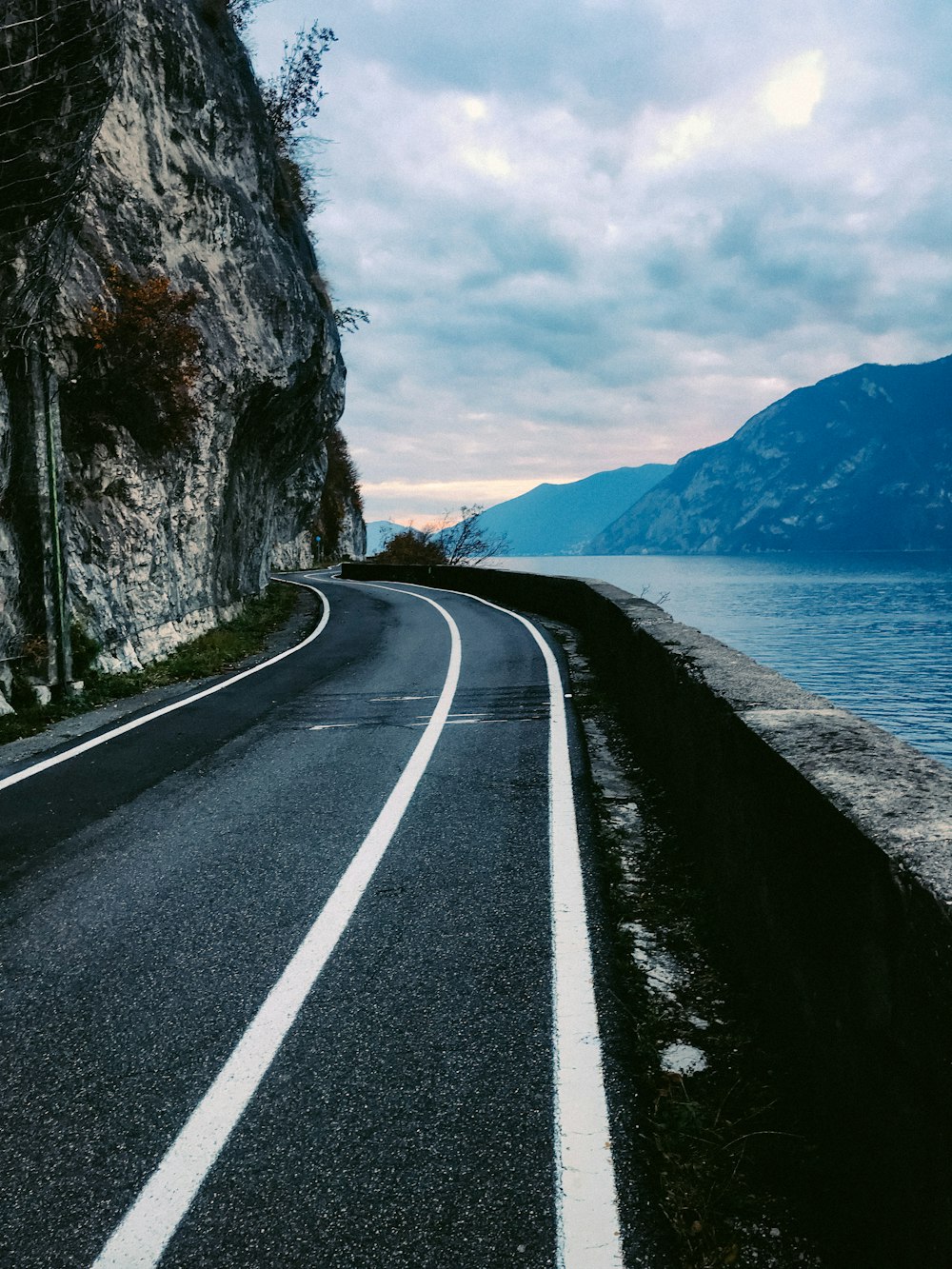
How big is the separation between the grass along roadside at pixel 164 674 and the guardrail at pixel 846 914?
295 inches

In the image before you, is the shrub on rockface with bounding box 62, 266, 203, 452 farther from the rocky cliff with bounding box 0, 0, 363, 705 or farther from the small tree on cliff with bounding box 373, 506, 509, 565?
the small tree on cliff with bounding box 373, 506, 509, 565

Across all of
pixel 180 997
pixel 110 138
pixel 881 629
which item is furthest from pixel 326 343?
pixel 881 629

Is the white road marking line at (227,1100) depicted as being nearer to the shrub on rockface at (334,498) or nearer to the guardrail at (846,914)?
the guardrail at (846,914)

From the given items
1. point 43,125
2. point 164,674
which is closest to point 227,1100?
point 43,125

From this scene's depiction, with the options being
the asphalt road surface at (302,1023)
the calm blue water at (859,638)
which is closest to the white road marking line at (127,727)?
the asphalt road surface at (302,1023)

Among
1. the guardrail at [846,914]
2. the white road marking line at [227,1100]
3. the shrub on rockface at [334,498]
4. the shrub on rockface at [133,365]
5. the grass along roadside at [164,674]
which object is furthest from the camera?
the shrub on rockface at [334,498]

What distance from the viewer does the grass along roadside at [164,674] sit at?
9050mm

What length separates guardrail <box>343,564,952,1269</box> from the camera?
1.73 meters

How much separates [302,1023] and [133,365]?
39.0ft

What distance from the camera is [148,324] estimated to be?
12.3m

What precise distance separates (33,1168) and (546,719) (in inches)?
255

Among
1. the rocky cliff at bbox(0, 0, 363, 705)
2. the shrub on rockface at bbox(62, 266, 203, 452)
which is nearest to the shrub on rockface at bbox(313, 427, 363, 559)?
the rocky cliff at bbox(0, 0, 363, 705)

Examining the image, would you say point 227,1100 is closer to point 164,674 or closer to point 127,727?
point 127,727

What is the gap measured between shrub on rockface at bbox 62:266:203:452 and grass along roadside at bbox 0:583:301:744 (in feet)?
12.2
